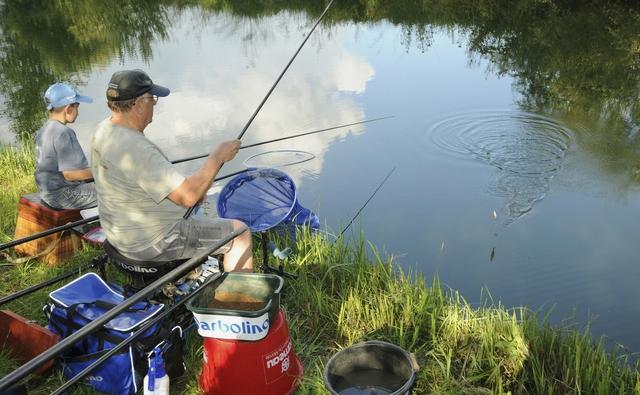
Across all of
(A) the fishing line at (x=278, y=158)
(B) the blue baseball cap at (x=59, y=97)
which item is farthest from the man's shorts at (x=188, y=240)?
(A) the fishing line at (x=278, y=158)

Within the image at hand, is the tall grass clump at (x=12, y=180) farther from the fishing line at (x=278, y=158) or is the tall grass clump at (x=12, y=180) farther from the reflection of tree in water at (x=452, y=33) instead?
the fishing line at (x=278, y=158)

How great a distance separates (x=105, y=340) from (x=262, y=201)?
1635mm

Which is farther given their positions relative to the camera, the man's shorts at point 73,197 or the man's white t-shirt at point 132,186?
the man's shorts at point 73,197

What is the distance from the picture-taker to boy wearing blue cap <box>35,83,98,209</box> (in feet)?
10.6

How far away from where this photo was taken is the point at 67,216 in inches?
133

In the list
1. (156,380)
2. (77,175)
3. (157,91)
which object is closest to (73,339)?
(156,380)

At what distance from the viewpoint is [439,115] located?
619cm

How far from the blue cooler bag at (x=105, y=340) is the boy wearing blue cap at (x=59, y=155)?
3.62ft

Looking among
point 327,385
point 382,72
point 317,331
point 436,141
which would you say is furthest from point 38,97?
point 327,385

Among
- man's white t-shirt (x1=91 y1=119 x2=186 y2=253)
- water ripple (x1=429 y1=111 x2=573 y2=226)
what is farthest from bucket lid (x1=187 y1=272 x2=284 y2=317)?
water ripple (x1=429 y1=111 x2=573 y2=226)

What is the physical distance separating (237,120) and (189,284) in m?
4.09

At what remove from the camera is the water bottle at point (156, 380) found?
1.96 m

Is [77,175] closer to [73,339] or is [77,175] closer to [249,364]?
[249,364]

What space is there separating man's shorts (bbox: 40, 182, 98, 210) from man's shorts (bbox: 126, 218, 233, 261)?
1.22 meters
